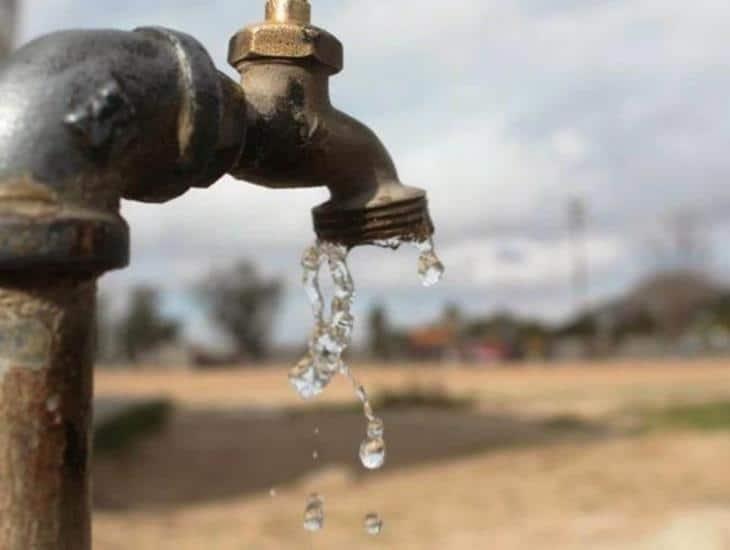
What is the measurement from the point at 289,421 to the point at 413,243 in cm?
1097

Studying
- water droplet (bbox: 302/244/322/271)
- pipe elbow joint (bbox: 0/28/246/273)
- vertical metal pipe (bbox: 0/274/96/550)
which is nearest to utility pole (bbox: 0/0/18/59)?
water droplet (bbox: 302/244/322/271)

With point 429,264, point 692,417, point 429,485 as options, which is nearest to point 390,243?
point 429,264

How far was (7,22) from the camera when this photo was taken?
6914 mm

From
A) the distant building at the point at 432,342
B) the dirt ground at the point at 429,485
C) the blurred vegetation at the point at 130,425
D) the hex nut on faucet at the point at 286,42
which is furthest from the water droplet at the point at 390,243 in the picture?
the distant building at the point at 432,342

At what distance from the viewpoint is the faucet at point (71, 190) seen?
3.02 feet

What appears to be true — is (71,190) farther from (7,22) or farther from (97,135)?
(7,22)

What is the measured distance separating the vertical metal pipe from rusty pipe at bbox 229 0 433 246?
1.02ft

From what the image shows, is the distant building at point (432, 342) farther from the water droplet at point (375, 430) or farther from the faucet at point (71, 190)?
the faucet at point (71, 190)

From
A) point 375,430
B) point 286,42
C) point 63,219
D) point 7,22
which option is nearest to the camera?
point 63,219

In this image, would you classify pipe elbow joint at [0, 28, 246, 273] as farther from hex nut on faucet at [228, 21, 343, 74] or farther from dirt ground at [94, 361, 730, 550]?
dirt ground at [94, 361, 730, 550]

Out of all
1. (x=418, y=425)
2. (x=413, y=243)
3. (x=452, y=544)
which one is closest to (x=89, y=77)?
(x=413, y=243)

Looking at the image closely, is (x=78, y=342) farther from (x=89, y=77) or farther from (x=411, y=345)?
(x=411, y=345)

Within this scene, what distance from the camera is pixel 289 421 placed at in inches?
475

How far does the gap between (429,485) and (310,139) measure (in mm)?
6288
